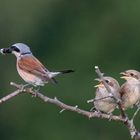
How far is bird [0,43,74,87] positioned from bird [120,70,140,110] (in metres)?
0.55

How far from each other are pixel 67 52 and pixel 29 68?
1759 centimetres

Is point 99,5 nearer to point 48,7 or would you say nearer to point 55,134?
point 48,7

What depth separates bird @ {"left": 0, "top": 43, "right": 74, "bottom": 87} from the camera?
8.01 m

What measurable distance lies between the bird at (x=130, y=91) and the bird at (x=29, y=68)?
21.6 inches

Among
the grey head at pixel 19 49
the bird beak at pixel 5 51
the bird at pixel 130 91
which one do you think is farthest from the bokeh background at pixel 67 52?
the bird at pixel 130 91

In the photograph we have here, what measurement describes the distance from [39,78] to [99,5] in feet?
66.7

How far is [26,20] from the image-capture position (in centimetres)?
2573

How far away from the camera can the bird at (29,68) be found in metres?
8.01

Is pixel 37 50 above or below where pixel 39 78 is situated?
above

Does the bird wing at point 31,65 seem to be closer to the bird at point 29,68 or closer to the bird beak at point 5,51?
the bird at point 29,68

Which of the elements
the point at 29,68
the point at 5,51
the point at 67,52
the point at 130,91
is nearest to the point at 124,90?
the point at 130,91

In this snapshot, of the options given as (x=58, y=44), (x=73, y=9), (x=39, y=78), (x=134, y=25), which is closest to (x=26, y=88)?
(x=39, y=78)

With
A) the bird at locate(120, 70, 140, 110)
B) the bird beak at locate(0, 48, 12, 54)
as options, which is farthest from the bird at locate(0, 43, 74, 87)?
the bird at locate(120, 70, 140, 110)

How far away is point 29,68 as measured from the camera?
835cm
